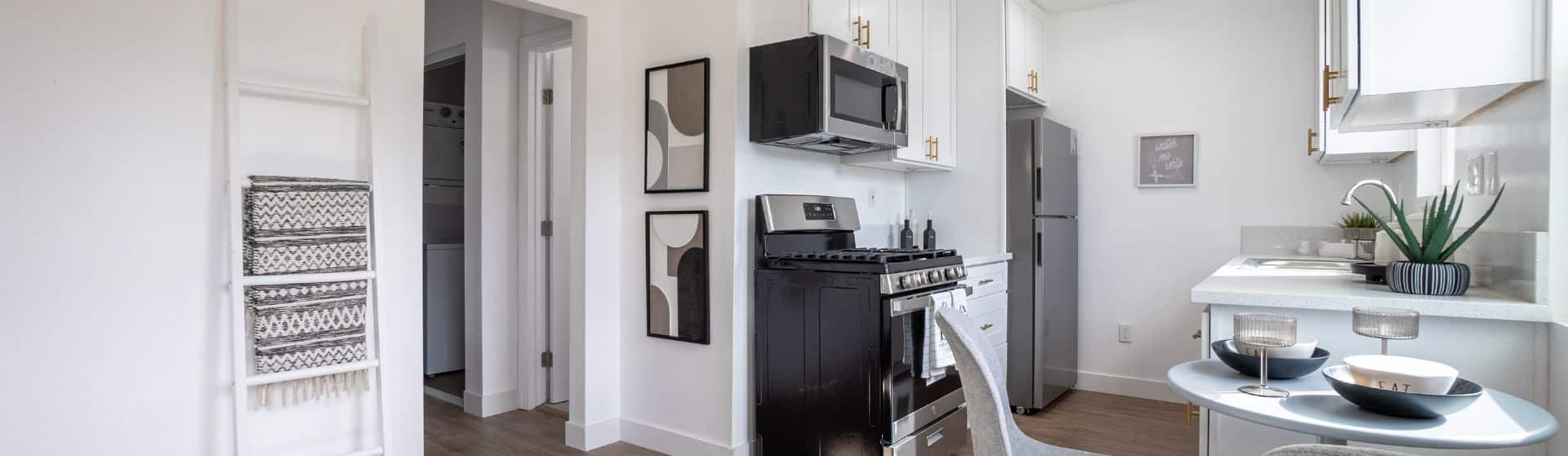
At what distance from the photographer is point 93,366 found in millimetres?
1951

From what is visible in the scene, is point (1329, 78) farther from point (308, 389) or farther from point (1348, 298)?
point (308, 389)

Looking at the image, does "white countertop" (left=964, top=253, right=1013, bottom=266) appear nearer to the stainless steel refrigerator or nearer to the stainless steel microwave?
the stainless steel refrigerator

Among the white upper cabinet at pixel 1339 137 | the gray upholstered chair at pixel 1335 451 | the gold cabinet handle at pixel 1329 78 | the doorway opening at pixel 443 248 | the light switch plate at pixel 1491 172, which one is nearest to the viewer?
the gray upholstered chair at pixel 1335 451

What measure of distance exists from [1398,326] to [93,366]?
2.93 m

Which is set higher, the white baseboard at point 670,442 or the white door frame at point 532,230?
the white door frame at point 532,230

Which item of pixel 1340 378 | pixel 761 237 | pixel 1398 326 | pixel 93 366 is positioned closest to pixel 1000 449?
pixel 1340 378

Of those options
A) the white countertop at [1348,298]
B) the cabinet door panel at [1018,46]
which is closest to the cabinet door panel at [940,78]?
the cabinet door panel at [1018,46]

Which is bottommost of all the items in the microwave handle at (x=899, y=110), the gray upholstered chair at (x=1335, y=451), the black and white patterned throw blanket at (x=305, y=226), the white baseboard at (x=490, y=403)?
the white baseboard at (x=490, y=403)

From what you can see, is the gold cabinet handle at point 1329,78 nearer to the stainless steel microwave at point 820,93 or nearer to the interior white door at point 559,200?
the stainless steel microwave at point 820,93

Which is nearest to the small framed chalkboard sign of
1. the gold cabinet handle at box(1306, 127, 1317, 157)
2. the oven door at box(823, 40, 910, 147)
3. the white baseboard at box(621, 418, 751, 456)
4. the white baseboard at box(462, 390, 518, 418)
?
the gold cabinet handle at box(1306, 127, 1317, 157)

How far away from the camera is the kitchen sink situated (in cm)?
292

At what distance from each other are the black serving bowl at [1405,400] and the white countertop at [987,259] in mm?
2124

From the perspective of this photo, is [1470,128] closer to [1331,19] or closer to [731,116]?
[1331,19]

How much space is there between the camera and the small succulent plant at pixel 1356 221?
3.68m
